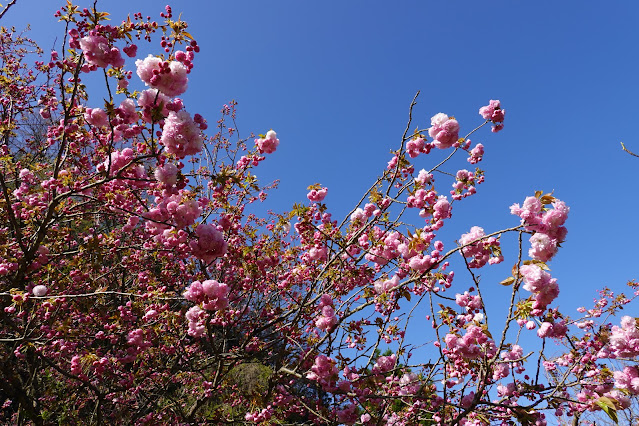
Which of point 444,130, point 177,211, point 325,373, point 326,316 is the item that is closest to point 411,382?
point 325,373

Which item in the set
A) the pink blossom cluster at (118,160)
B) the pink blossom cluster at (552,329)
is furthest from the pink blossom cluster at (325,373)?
the pink blossom cluster at (118,160)

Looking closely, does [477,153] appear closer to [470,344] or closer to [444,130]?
[444,130]

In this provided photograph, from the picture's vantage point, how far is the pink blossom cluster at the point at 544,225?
2.32 metres

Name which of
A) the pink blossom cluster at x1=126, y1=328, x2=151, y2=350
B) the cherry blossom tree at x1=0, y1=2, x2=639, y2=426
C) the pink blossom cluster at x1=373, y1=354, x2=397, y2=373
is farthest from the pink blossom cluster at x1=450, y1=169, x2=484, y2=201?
the pink blossom cluster at x1=126, y1=328, x2=151, y2=350

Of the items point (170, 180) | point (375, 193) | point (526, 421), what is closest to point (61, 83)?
point (170, 180)

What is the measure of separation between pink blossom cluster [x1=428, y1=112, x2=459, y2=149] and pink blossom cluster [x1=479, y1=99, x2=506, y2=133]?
453 millimetres

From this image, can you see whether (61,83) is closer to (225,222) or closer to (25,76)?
(225,222)

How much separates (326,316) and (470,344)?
1.21 meters

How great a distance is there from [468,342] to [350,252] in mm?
1417

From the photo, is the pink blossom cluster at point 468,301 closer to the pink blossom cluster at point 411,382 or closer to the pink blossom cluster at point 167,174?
the pink blossom cluster at point 411,382

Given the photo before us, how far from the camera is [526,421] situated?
98.0 inches

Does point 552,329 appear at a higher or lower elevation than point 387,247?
lower

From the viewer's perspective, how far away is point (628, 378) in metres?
2.79

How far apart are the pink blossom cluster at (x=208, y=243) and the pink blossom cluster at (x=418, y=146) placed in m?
2.09
